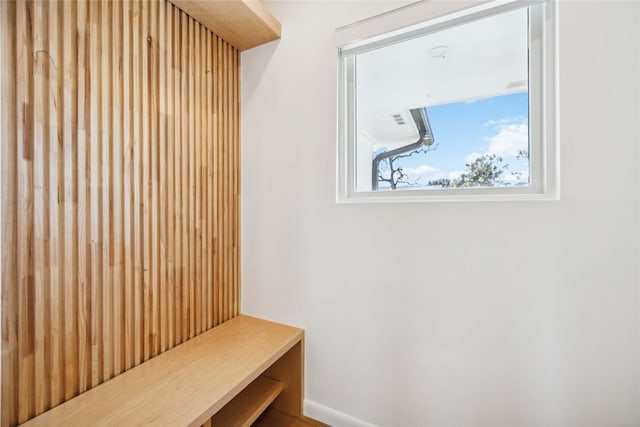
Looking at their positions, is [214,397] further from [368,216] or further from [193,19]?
[193,19]

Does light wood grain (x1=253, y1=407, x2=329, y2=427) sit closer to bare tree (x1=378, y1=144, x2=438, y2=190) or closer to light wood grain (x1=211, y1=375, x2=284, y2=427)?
light wood grain (x1=211, y1=375, x2=284, y2=427)

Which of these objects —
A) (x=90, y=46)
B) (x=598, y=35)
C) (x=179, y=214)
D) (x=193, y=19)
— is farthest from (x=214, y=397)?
(x=598, y=35)

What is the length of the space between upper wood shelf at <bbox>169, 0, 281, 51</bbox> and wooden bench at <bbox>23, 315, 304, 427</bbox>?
174 cm

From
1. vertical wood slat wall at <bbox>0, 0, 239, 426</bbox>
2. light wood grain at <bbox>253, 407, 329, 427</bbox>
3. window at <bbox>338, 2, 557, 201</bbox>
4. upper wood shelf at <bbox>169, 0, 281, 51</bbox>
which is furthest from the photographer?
light wood grain at <bbox>253, 407, 329, 427</bbox>

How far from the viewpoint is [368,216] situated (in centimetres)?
143

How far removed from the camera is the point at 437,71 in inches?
54.3

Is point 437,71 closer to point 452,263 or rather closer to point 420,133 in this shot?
point 420,133

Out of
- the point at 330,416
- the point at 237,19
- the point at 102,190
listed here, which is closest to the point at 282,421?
the point at 330,416

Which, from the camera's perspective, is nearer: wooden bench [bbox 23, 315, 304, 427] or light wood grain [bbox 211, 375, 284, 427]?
wooden bench [bbox 23, 315, 304, 427]

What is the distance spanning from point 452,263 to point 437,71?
95 cm

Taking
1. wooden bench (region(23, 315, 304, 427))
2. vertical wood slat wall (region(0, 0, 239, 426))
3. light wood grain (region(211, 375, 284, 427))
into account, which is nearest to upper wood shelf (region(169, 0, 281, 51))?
vertical wood slat wall (region(0, 0, 239, 426))

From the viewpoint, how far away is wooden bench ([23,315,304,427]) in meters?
0.96

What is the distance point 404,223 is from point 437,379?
2.45ft

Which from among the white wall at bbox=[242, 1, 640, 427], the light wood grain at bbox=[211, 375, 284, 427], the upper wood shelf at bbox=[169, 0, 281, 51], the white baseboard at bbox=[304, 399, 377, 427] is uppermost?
the upper wood shelf at bbox=[169, 0, 281, 51]
